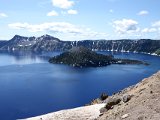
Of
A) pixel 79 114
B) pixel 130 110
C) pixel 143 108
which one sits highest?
pixel 143 108

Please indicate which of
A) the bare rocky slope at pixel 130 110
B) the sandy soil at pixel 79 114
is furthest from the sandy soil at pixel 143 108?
the sandy soil at pixel 79 114

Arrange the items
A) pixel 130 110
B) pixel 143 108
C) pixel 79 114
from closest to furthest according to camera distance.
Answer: pixel 143 108 < pixel 130 110 < pixel 79 114

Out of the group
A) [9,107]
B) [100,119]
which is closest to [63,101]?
[9,107]

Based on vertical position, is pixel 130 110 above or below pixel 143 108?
below

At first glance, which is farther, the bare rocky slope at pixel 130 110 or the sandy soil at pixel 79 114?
the sandy soil at pixel 79 114

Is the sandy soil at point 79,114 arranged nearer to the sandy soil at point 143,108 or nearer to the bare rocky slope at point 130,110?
the bare rocky slope at point 130,110

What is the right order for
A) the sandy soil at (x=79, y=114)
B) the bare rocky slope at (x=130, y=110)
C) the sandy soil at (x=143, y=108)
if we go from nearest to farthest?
1. the sandy soil at (x=143, y=108)
2. the bare rocky slope at (x=130, y=110)
3. the sandy soil at (x=79, y=114)

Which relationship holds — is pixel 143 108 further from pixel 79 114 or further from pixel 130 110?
pixel 79 114

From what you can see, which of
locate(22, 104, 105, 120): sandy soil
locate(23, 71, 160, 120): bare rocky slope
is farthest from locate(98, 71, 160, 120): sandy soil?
locate(22, 104, 105, 120): sandy soil

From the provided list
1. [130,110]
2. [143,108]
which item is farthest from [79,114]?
[143,108]

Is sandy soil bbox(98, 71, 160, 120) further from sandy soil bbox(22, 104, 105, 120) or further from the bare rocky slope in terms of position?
sandy soil bbox(22, 104, 105, 120)

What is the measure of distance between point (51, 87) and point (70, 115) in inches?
5457

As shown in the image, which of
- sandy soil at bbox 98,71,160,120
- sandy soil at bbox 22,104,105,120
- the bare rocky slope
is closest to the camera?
sandy soil at bbox 98,71,160,120

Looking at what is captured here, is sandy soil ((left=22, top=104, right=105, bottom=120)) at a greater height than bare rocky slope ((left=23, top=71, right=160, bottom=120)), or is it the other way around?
bare rocky slope ((left=23, top=71, right=160, bottom=120))
